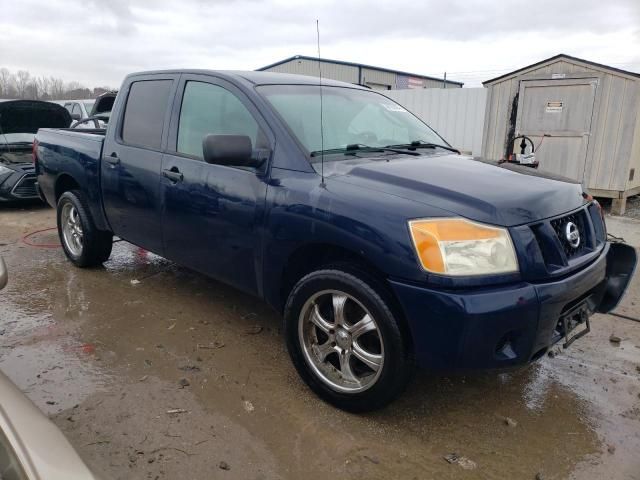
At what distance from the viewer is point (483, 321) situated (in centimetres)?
224

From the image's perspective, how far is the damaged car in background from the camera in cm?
795

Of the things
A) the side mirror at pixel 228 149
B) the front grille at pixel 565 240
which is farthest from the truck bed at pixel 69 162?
the front grille at pixel 565 240

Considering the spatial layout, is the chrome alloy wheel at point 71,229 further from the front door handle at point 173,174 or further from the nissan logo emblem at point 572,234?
the nissan logo emblem at point 572,234

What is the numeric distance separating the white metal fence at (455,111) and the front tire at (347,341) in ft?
36.6

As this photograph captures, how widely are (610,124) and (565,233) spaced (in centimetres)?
708

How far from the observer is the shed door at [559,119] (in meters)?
8.60

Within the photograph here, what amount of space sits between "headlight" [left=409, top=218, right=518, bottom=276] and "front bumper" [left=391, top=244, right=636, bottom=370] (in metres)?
0.10

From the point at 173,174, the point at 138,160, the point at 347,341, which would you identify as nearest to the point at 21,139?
the point at 138,160

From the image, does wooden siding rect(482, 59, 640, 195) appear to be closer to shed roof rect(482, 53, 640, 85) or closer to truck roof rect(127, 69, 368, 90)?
shed roof rect(482, 53, 640, 85)

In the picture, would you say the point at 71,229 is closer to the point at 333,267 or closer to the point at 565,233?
the point at 333,267

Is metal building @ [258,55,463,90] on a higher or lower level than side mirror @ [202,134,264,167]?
higher

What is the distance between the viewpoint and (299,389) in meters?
3.04

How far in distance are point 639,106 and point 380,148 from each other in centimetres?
703

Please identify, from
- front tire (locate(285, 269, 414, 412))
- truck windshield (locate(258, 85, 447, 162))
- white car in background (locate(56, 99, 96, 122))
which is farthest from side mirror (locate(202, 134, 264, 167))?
white car in background (locate(56, 99, 96, 122))
